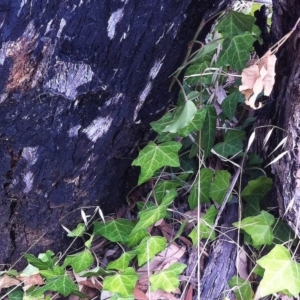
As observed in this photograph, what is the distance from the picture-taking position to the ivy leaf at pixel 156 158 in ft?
3.47

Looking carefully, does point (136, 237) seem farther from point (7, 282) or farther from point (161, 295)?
point (7, 282)

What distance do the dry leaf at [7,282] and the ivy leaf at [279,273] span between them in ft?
1.95

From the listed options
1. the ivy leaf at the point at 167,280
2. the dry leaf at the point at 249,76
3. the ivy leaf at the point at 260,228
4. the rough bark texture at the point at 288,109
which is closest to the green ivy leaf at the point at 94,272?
the ivy leaf at the point at 167,280

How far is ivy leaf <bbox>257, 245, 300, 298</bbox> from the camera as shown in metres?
0.90

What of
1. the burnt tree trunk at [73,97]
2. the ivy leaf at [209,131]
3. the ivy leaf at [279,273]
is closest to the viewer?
the burnt tree trunk at [73,97]

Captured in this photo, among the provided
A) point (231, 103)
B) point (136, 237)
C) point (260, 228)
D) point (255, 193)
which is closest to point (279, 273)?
point (260, 228)

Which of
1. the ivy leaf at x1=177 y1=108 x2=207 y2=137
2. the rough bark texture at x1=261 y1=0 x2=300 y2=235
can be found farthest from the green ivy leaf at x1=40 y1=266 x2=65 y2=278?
the rough bark texture at x1=261 y1=0 x2=300 y2=235

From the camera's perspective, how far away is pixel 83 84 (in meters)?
0.89

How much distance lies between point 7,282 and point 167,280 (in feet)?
1.31

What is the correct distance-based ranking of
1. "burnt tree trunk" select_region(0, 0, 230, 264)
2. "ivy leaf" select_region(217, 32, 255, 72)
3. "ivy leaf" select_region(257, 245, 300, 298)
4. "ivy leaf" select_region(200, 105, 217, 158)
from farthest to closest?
"ivy leaf" select_region(200, 105, 217, 158) < "ivy leaf" select_region(217, 32, 255, 72) < "ivy leaf" select_region(257, 245, 300, 298) < "burnt tree trunk" select_region(0, 0, 230, 264)

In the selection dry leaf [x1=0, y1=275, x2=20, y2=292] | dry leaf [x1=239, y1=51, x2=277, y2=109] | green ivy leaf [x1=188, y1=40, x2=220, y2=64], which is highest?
green ivy leaf [x1=188, y1=40, x2=220, y2=64]

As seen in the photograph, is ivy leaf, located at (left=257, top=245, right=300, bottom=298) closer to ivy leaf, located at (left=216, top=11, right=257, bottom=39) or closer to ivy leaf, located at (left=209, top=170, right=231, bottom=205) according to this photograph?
ivy leaf, located at (left=209, top=170, right=231, bottom=205)

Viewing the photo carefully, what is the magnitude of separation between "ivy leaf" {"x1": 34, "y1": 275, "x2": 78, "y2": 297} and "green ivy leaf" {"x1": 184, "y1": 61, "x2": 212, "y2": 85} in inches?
22.7

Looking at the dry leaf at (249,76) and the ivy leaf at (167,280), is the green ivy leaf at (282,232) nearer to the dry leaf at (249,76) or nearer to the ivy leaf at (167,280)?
the ivy leaf at (167,280)
